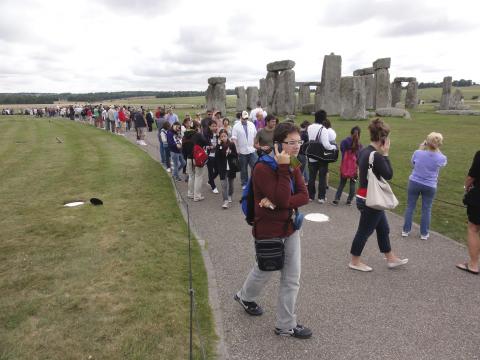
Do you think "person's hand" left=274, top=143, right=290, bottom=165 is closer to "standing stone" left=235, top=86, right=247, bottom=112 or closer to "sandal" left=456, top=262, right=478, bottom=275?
"sandal" left=456, top=262, right=478, bottom=275

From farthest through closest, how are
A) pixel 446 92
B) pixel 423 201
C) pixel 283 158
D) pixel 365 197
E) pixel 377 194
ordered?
pixel 446 92 < pixel 423 201 < pixel 365 197 < pixel 377 194 < pixel 283 158

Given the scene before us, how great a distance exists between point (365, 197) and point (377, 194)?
237 mm

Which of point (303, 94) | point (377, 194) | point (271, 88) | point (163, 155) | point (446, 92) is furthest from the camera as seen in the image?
point (303, 94)

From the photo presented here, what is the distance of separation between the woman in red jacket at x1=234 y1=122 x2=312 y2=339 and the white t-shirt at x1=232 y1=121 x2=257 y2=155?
18.9 feet

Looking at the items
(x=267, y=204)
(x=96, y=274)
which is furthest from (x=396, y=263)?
(x=96, y=274)

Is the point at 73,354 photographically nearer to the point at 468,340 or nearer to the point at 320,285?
the point at 320,285

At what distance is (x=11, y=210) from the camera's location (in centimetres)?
829

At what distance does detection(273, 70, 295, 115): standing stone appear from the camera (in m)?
29.0

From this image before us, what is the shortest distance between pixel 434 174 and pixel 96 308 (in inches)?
226

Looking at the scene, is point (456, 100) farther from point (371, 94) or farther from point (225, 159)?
point (225, 159)

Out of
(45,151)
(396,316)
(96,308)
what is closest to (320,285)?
(396,316)

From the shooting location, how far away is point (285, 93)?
96.2ft

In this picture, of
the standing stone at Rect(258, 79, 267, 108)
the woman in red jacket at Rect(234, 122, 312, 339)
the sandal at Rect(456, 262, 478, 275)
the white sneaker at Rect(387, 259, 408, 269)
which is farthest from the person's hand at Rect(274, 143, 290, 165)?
the standing stone at Rect(258, 79, 267, 108)

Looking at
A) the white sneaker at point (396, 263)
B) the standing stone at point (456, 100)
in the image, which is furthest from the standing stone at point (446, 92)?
the white sneaker at point (396, 263)
